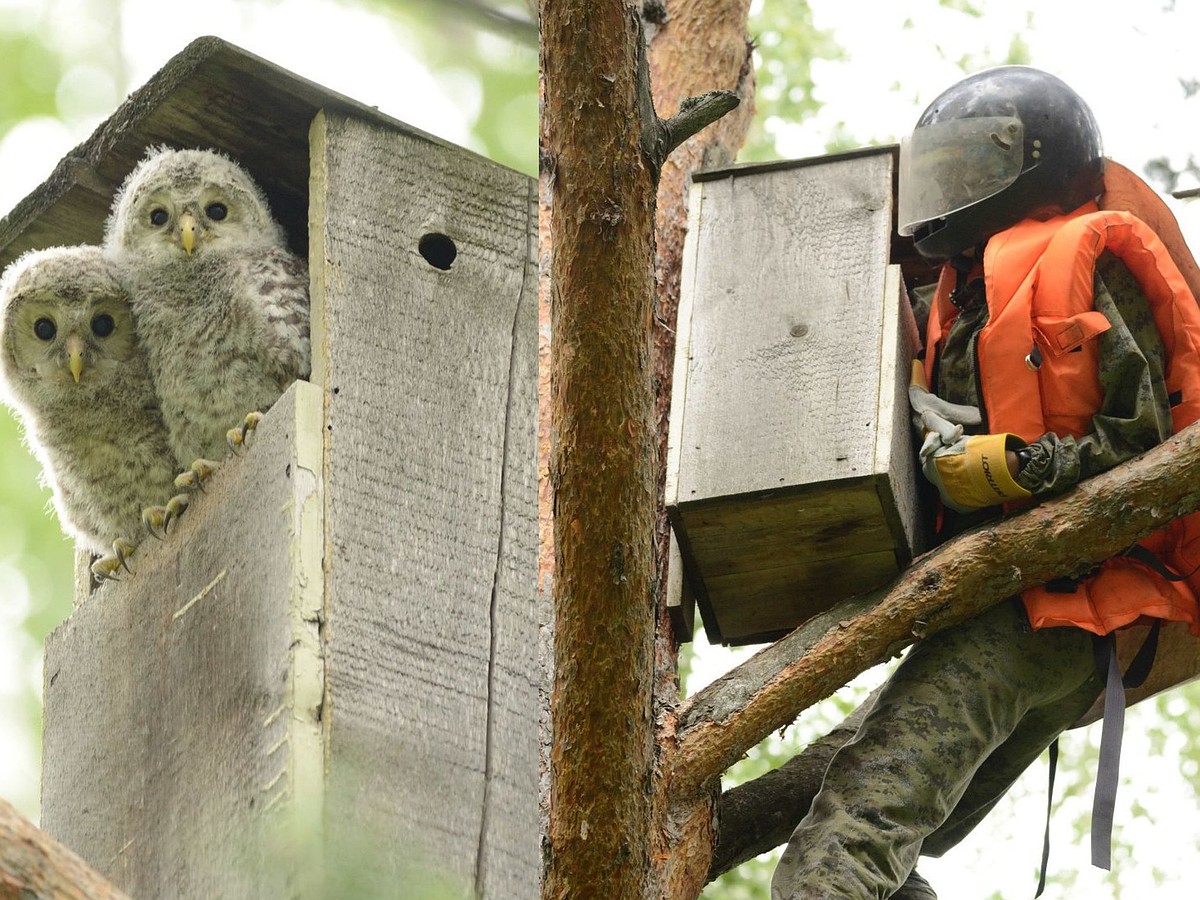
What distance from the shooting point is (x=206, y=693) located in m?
3.62

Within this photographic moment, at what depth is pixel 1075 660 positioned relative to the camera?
11.8ft

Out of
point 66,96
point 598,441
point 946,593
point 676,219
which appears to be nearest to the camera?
point 598,441

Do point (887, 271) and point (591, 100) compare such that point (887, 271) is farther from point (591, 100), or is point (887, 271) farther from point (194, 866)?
point (194, 866)

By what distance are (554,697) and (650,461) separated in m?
0.40

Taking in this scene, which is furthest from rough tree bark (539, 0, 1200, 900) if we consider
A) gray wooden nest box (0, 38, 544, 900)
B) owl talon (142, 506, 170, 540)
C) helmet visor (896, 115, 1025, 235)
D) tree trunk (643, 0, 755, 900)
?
owl talon (142, 506, 170, 540)

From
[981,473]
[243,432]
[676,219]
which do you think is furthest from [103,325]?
[981,473]

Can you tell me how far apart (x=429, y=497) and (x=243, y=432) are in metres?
0.47

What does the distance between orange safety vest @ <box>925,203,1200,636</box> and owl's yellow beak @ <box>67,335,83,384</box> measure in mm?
2193

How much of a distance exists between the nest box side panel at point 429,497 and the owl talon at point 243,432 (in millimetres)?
232

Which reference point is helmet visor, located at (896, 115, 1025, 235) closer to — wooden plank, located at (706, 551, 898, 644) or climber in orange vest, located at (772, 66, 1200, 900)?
climber in orange vest, located at (772, 66, 1200, 900)

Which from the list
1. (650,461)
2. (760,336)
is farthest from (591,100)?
(760,336)

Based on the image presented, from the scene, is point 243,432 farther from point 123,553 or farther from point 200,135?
point 200,135

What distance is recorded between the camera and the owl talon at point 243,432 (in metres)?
3.84

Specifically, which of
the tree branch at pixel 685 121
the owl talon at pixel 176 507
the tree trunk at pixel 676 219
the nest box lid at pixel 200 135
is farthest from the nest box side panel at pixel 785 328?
the owl talon at pixel 176 507
